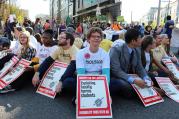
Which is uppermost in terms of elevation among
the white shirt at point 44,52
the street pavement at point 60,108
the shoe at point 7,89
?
the white shirt at point 44,52

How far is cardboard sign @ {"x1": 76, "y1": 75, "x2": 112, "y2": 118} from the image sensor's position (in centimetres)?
502

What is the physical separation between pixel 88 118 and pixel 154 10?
52896mm

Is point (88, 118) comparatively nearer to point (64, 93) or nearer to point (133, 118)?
point (133, 118)

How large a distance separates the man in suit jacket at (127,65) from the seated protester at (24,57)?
197cm

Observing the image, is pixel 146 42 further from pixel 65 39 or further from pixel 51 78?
pixel 51 78

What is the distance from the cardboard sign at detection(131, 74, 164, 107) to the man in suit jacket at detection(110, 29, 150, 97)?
0.31 ft

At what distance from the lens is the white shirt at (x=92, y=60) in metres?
5.61

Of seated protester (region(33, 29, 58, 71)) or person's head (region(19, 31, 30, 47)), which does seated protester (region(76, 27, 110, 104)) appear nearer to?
seated protester (region(33, 29, 58, 71))

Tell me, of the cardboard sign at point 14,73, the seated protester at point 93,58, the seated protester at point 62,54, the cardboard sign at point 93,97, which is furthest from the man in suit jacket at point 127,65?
the cardboard sign at point 14,73

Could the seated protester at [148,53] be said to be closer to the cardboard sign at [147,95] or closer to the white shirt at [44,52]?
the cardboard sign at [147,95]

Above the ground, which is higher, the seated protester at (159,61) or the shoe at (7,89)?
the seated protester at (159,61)

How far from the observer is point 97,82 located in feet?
17.6

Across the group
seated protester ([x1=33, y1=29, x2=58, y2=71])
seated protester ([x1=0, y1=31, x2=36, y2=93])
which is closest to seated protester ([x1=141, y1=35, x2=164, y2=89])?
seated protester ([x1=33, y1=29, x2=58, y2=71])

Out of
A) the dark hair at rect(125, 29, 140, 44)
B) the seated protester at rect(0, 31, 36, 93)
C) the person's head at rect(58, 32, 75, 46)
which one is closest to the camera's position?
the dark hair at rect(125, 29, 140, 44)
